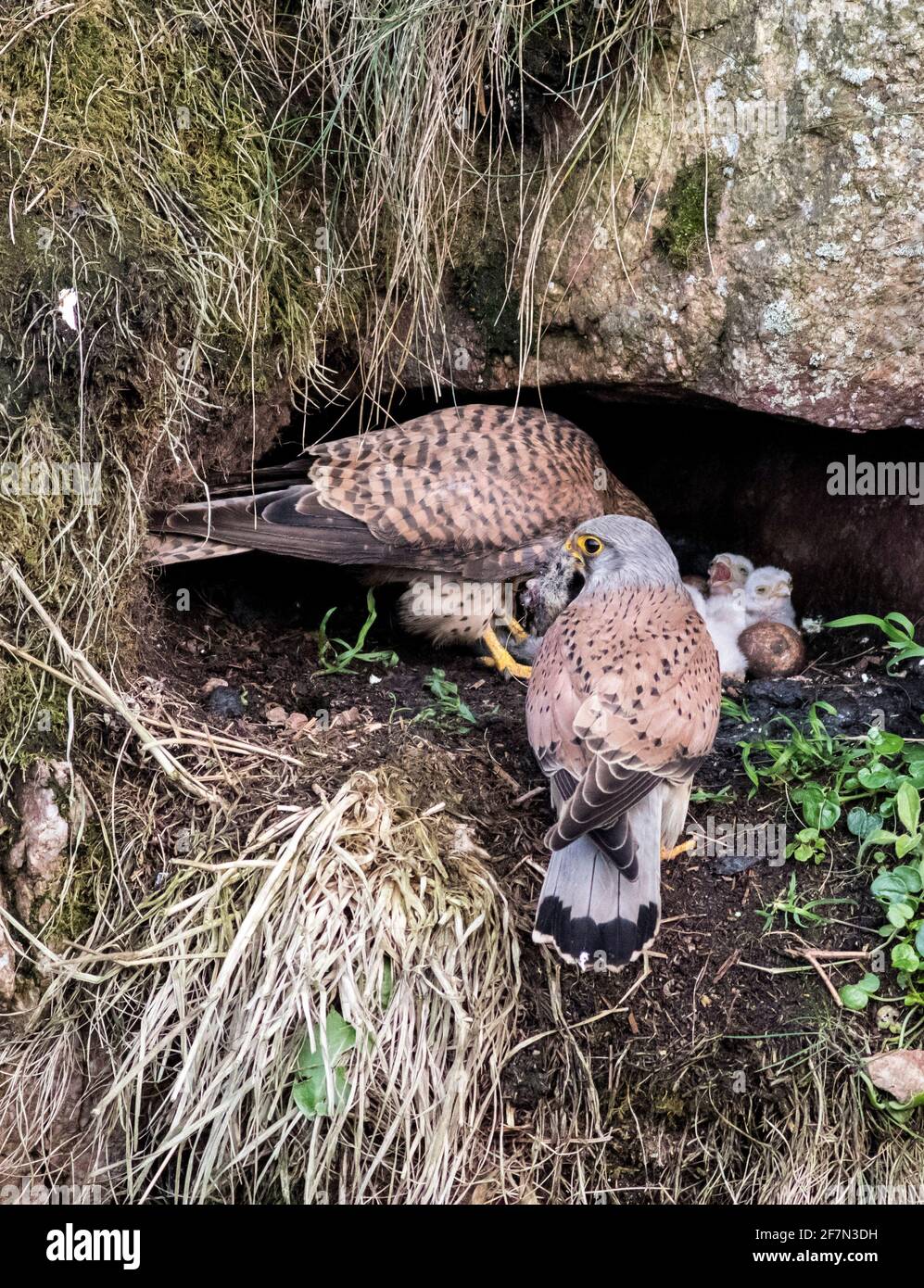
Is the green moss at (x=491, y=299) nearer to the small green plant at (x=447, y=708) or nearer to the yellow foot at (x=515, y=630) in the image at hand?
the yellow foot at (x=515, y=630)

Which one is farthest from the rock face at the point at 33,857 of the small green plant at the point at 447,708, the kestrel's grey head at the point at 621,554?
the kestrel's grey head at the point at 621,554

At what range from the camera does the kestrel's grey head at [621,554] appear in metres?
3.71

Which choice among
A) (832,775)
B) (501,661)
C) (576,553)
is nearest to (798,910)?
(832,775)

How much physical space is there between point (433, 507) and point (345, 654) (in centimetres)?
54

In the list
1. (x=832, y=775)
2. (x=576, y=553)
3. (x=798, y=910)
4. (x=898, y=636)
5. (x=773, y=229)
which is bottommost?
(x=798, y=910)

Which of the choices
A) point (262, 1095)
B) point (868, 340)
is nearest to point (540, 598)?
point (868, 340)

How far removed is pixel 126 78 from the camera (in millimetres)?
3305

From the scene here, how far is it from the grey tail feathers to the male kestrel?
4.23 ft

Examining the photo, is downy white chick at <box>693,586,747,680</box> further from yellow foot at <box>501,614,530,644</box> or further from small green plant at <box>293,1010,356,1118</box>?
small green plant at <box>293,1010,356,1118</box>

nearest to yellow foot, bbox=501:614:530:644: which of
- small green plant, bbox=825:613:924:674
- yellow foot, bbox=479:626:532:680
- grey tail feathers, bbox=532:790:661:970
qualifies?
yellow foot, bbox=479:626:532:680

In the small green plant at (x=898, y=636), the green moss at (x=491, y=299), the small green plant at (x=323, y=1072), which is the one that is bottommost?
the small green plant at (x=323, y=1072)

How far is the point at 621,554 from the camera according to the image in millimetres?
3738

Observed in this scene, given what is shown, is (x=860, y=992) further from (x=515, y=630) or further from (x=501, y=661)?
(x=515, y=630)

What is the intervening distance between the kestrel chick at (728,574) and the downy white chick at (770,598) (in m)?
0.08
